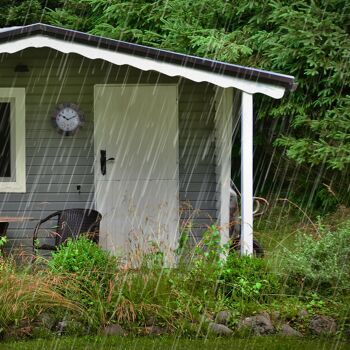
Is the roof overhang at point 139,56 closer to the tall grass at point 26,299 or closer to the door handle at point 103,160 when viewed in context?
the door handle at point 103,160

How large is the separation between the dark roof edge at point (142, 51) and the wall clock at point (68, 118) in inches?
71.8

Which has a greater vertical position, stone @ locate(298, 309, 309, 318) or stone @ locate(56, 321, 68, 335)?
stone @ locate(298, 309, 309, 318)

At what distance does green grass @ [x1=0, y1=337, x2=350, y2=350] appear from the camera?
635 centimetres

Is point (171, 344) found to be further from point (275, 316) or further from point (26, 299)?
point (26, 299)

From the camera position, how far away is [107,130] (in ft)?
34.1

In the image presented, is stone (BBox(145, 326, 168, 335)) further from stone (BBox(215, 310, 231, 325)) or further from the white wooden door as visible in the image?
the white wooden door

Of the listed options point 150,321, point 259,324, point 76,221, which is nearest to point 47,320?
point 150,321

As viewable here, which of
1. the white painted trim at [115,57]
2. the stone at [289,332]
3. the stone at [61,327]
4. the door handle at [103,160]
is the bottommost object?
the stone at [61,327]

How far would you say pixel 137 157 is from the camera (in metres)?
10.4

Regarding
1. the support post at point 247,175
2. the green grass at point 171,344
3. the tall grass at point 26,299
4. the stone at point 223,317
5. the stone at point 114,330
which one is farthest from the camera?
the support post at point 247,175

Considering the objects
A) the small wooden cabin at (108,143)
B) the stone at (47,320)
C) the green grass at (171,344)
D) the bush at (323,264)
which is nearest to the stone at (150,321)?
the green grass at (171,344)

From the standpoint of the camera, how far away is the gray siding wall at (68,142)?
1041 cm

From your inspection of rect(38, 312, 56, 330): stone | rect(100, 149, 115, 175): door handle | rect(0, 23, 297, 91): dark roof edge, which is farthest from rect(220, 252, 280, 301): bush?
rect(100, 149, 115, 175): door handle

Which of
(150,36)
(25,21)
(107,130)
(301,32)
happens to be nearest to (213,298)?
(107,130)
